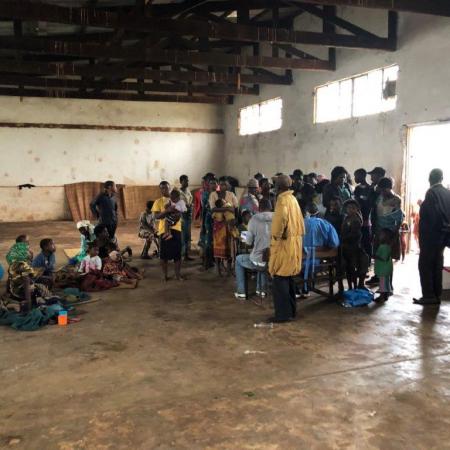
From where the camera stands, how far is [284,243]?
4453 mm

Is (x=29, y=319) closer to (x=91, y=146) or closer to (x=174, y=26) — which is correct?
(x=174, y=26)

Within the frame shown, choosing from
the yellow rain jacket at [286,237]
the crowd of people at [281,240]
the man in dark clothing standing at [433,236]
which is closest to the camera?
the yellow rain jacket at [286,237]

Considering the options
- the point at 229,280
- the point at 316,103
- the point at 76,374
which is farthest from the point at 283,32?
the point at 76,374

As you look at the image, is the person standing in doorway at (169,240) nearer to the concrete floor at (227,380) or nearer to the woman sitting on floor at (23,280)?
the concrete floor at (227,380)

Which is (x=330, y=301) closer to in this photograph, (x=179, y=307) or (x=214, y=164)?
(x=179, y=307)

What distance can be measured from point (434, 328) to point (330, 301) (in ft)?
3.95

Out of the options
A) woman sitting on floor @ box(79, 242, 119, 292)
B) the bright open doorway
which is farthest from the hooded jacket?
the bright open doorway

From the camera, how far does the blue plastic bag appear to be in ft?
17.2

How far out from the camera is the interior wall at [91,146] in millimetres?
13305

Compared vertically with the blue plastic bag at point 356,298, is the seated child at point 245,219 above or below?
above

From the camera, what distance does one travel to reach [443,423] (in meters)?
2.83

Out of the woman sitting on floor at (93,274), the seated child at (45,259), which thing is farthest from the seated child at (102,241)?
the seated child at (45,259)

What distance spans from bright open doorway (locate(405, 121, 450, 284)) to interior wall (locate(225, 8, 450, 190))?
0.16 meters

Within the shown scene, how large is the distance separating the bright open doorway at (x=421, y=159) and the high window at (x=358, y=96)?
709 mm
